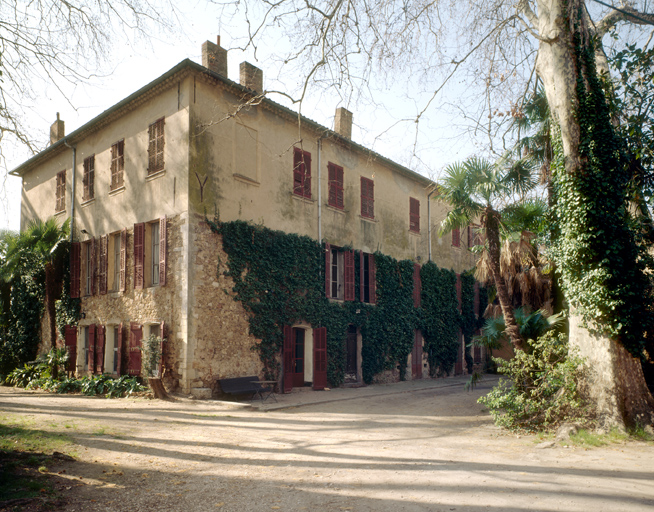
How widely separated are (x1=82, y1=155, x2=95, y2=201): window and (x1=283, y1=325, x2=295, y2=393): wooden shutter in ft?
26.1

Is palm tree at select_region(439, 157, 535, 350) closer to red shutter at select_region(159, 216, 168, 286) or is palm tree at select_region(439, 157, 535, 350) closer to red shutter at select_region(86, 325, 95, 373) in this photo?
red shutter at select_region(159, 216, 168, 286)

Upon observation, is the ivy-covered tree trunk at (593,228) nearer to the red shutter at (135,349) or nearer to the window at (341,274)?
the window at (341,274)

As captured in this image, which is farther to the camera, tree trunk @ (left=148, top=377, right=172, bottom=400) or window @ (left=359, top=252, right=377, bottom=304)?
window @ (left=359, top=252, right=377, bottom=304)

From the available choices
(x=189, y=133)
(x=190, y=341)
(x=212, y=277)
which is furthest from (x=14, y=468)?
(x=189, y=133)

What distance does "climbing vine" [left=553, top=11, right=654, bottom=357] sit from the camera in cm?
807

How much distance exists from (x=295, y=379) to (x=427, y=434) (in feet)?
22.9

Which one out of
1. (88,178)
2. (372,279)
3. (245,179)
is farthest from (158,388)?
(372,279)

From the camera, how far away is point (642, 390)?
7934 millimetres

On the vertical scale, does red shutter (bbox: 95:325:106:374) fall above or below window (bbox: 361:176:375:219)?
below

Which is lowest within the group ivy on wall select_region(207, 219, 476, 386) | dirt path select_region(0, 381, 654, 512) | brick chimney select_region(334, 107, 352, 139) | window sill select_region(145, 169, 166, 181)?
dirt path select_region(0, 381, 654, 512)

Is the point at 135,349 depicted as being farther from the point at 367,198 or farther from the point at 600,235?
the point at 600,235

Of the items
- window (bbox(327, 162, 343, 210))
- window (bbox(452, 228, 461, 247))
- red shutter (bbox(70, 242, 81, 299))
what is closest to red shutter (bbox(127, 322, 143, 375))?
red shutter (bbox(70, 242, 81, 299))

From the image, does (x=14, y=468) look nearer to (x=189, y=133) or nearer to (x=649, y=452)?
(x=649, y=452)

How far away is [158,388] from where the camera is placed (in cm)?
1234
